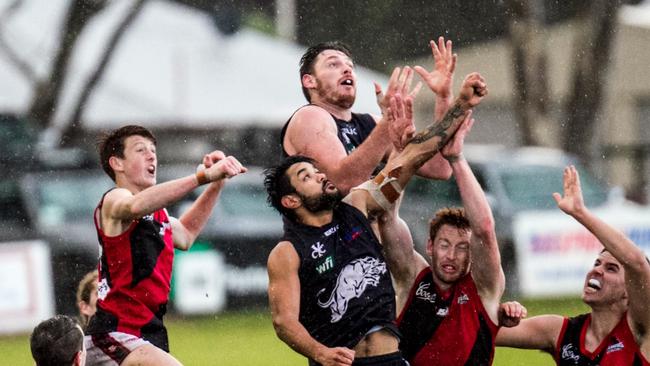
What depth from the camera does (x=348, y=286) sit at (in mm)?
6387

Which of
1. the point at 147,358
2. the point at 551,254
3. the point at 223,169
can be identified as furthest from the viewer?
the point at 551,254

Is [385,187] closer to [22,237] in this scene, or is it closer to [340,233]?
[340,233]

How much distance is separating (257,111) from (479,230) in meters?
13.0

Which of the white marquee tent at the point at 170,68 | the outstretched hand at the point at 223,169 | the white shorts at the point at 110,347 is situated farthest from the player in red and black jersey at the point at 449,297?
the white marquee tent at the point at 170,68

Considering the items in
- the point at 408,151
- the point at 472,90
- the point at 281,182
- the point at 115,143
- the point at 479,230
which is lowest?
the point at 479,230

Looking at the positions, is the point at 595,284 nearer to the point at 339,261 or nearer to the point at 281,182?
the point at 339,261

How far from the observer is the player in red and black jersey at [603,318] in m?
6.69

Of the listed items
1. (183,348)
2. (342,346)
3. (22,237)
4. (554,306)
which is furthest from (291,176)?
(554,306)

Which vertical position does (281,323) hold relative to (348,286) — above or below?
below

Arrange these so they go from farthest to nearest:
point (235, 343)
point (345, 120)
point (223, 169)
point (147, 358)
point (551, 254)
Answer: point (551, 254) → point (235, 343) → point (345, 120) → point (147, 358) → point (223, 169)

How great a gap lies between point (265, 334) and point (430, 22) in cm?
757

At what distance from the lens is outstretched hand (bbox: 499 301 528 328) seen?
671cm

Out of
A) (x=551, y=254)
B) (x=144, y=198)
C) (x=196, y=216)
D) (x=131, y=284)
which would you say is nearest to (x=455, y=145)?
(x=144, y=198)

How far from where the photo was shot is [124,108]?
19.0m
